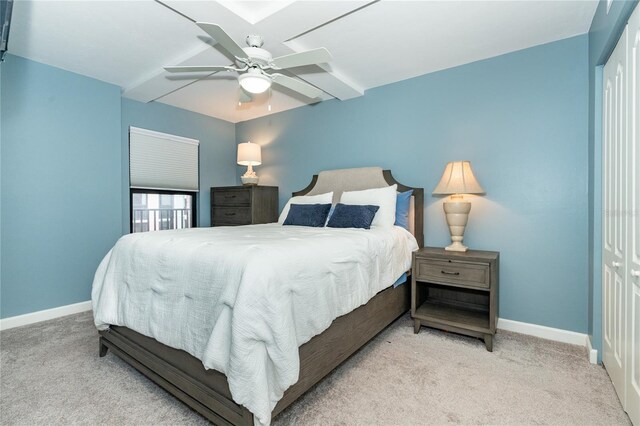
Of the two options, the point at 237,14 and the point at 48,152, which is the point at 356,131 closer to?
the point at 237,14

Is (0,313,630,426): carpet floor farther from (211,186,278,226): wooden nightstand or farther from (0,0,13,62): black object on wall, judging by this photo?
(211,186,278,226): wooden nightstand

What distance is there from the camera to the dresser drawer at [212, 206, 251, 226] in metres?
4.22

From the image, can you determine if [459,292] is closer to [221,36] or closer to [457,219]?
[457,219]

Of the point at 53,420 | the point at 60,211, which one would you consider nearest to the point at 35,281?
the point at 60,211

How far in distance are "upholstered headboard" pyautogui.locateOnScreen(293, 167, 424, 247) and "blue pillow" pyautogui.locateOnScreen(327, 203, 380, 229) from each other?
473mm

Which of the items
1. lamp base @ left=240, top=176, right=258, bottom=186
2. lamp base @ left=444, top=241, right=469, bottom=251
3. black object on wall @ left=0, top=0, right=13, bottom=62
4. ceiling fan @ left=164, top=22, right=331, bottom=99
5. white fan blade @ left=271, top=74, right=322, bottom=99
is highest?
white fan blade @ left=271, top=74, right=322, bottom=99

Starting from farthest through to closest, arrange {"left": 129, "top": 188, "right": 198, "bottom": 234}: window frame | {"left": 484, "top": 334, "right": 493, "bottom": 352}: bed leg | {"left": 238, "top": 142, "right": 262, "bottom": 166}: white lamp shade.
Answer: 1. {"left": 238, "top": 142, "right": 262, "bottom": 166}: white lamp shade
2. {"left": 129, "top": 188, "right": 198, "bottom": 234}: window frame
3. {"left": 484, "top": 334, "right": 493, "bottom": 352}: bed leg

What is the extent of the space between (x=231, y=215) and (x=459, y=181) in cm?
305

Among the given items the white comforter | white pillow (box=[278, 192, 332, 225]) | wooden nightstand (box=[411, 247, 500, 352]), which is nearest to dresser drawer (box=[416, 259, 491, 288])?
wooden nightstand (box=[411, 247, 500, 352])

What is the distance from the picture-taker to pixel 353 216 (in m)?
2.98

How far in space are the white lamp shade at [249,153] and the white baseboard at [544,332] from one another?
351 cm

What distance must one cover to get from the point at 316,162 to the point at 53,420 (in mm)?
3382

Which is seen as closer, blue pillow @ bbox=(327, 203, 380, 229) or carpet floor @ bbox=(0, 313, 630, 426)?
carpet floor @ bbox=(0, 313, 630, 426)

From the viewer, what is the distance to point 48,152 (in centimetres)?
308
